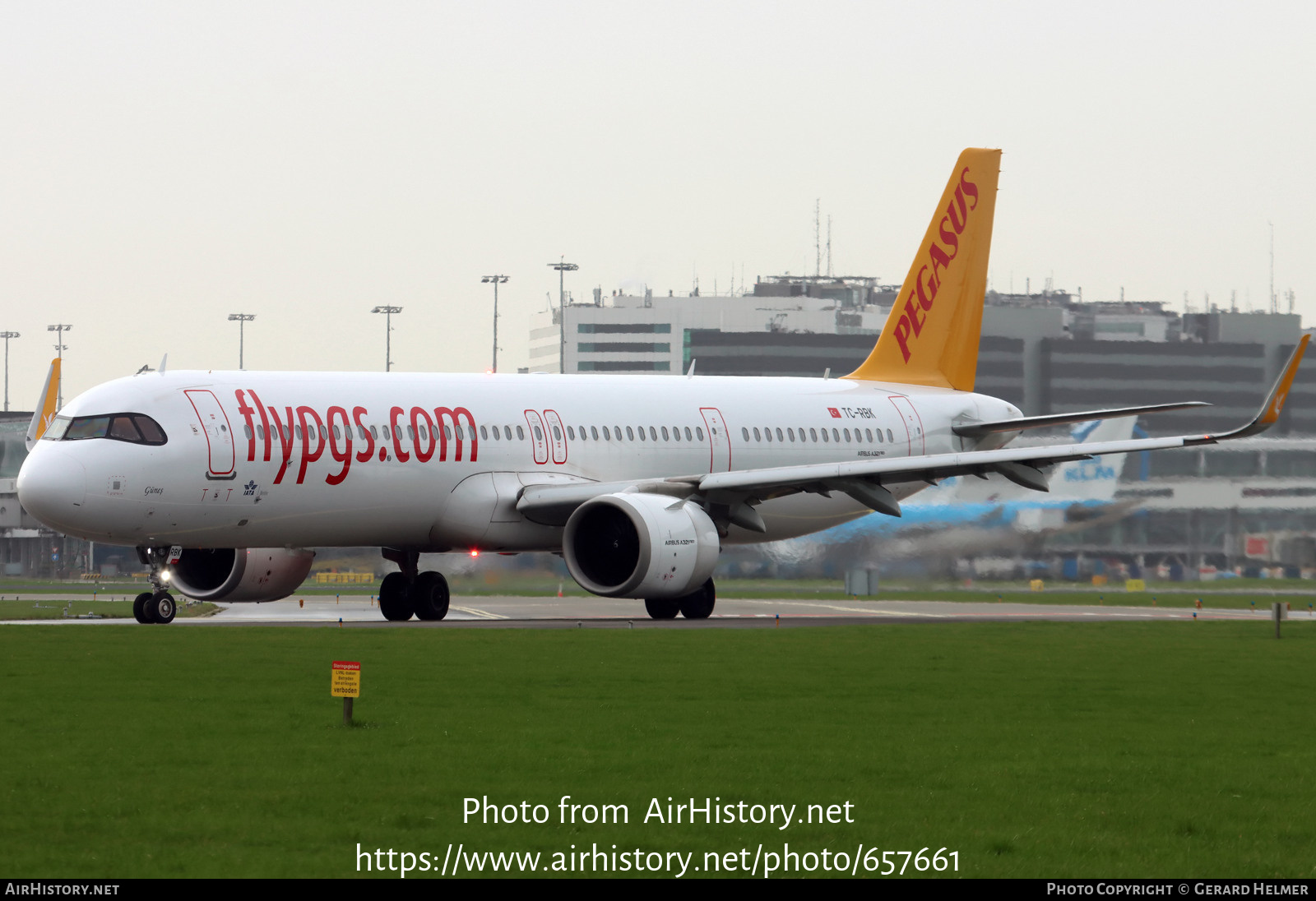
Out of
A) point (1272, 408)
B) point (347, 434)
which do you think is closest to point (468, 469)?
point (347, 434)

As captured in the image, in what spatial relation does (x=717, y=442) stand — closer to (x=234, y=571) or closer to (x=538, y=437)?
(x=538, y=437)

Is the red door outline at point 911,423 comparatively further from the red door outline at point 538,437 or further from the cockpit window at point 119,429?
the cockpit window at point 119,429

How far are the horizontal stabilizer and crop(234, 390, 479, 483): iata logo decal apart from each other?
10.7 m

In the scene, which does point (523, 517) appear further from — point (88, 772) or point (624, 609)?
point (88, 772)

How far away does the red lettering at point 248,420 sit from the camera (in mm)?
30328

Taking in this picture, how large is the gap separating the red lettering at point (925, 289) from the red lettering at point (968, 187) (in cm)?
172

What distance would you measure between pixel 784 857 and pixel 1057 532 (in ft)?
114

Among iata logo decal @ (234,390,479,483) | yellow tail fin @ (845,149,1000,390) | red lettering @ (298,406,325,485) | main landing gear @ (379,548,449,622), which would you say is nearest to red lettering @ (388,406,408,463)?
iata logo decal @ (234,390,479,483)

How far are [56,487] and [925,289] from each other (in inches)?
773

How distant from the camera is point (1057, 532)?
44562mm

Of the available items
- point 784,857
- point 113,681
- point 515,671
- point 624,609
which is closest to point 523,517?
point 624,609

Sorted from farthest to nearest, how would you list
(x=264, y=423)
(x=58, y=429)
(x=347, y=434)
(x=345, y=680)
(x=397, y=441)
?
(x=397, y=441), (x=347, y=434), (x=264, y=423), (x=58, y=429), (x=345, y=680)

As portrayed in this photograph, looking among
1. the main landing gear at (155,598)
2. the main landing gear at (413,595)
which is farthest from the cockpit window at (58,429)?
the main landing gear at (413,595)

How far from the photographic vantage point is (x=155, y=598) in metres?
31.4
